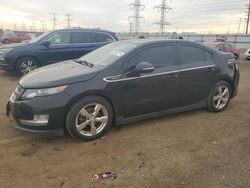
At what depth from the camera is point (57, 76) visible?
4574 mm

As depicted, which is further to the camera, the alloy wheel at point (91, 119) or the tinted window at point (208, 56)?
the tinted window at point (208, 56)

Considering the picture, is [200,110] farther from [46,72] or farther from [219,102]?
[46,72]

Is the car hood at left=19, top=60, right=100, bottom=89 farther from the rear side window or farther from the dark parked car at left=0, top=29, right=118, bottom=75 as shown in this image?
the dark parked car at left=0, top=29, right=118, bottom=75

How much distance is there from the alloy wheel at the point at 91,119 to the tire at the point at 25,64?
6.45 metres

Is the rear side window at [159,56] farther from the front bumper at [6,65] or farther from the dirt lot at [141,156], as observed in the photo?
the front bumper at [6,65]

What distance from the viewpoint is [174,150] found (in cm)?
434

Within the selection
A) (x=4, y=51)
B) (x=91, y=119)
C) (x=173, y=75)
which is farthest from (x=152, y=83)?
(x=4, y=51)

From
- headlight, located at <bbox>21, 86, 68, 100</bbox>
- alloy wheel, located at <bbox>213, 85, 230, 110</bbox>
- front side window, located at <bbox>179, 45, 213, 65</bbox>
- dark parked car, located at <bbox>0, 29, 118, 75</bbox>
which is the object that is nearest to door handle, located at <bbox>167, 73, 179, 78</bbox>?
front side window, located at <bbox>179, 45, 213, 65</bbox>

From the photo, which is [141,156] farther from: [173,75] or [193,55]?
[193,55]

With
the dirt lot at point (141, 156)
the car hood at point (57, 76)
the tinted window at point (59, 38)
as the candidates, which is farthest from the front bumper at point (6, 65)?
the car hood at point (57, 76)

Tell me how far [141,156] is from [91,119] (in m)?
0.98

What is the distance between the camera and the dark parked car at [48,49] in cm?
1020

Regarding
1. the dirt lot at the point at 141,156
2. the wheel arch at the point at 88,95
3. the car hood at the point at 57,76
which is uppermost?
the car hood at the point at 57,76

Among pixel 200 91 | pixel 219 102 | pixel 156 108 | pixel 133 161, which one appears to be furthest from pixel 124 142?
pixel 219 102
